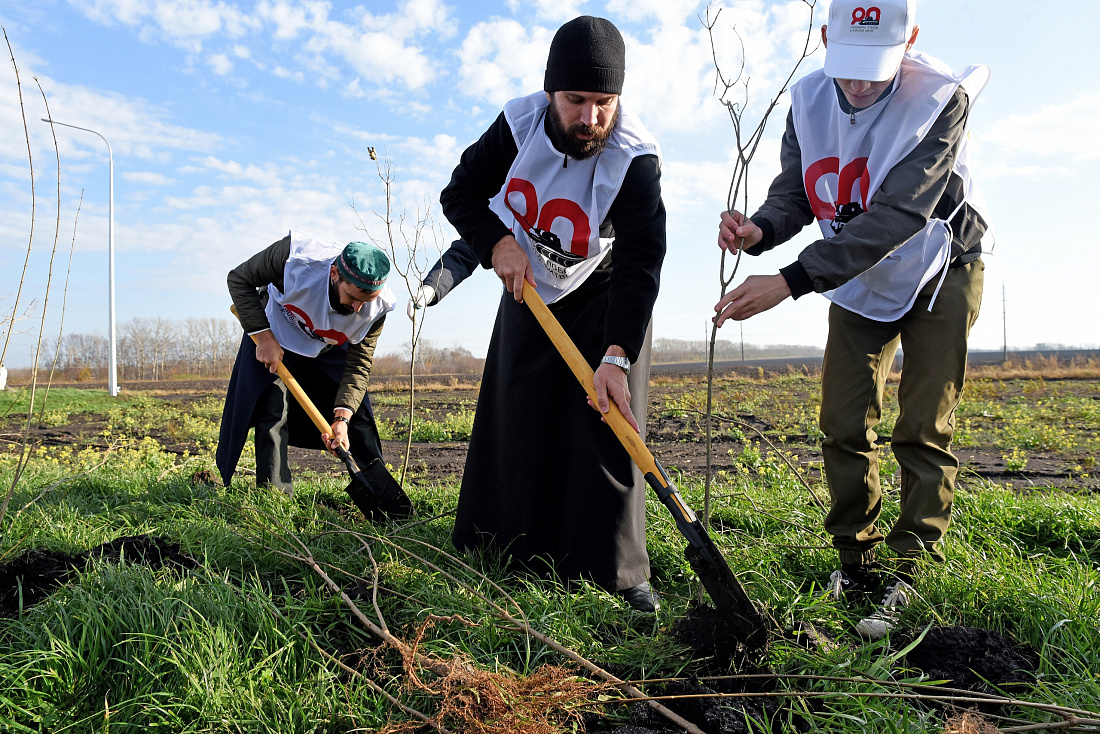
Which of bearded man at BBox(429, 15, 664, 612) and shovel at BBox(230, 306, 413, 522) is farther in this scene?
shovel at BBox(230, 306, 413, 522)

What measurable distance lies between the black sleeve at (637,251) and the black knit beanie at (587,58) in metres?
0.30

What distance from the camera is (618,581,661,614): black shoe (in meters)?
2.26

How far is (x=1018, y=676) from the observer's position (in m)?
1.72

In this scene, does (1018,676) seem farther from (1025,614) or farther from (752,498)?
(752,498)

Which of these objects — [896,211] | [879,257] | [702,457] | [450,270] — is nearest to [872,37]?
[896,211]

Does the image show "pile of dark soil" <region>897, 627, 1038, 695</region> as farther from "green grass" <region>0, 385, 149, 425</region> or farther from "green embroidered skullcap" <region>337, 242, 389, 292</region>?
"green grass" <region>0, 385, 149, 425</region>

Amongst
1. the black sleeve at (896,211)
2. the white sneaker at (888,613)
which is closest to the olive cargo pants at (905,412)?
the white sneaker at (888,613)

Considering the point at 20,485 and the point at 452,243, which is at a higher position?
the point at 452,243

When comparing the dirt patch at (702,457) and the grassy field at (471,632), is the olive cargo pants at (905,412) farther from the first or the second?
the dirt patch at (702,457)

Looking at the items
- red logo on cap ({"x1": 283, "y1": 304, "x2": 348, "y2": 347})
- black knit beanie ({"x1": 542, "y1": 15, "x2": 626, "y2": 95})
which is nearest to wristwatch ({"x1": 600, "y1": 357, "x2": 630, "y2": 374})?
black knit beanie ({"x1": 542, "y1": 15, "x2": 626, "y2": 95})

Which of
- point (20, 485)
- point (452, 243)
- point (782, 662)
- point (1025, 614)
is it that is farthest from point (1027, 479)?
point (20, 485)

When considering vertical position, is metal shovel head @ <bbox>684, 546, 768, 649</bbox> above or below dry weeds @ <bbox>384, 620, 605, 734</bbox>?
above

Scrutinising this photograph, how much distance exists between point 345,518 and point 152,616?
5.12 feet

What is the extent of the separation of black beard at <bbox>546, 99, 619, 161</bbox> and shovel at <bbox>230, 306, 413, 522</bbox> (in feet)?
6.68
